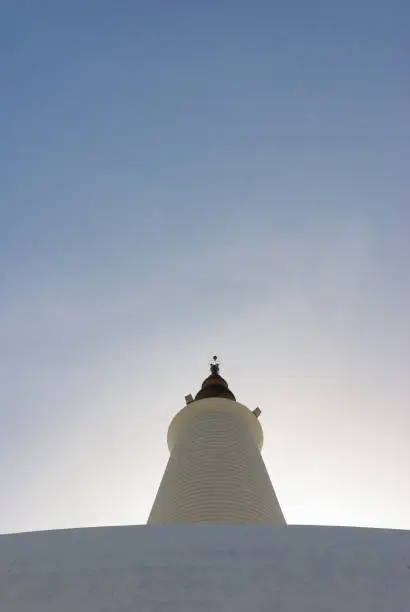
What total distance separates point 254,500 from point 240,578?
20.3 ft

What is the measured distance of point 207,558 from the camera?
4844 mm

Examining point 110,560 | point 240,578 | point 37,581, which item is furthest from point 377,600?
point 37,581

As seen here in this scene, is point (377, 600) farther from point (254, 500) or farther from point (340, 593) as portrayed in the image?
point (254, 500)

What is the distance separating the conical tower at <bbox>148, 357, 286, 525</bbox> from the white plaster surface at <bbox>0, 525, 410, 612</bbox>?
5174 mm

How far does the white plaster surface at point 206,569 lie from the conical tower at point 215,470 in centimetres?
517

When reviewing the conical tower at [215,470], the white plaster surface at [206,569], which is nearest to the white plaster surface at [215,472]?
the conical tower at [215,470]

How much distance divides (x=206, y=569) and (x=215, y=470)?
6.41 m

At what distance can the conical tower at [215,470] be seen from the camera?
407 inches

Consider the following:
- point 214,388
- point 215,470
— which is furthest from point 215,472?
point 214,388

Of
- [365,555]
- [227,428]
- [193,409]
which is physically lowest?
[365,555]

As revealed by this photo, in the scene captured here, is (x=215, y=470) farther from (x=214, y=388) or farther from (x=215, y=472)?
(x=214, y=388)

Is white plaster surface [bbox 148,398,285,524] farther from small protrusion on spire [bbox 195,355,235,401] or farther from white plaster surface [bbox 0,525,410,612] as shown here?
white plaster surface [bbox 0,525,410,612]

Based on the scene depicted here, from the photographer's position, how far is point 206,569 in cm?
475

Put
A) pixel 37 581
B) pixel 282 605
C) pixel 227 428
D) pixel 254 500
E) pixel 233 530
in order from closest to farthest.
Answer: pixel 282 605, pixel 37 581, pixel 233 530, pixel 254 500, pixel 227 428
